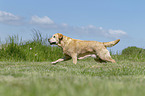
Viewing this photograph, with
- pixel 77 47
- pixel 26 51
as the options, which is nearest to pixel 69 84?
pixel 77 47

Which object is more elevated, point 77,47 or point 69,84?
point 77,47

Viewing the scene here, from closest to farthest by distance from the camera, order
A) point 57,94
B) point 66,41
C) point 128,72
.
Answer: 1. point 57,94
2. point 128,72
3. point 66,41

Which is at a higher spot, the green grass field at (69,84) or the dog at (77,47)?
the dog at (77,47)

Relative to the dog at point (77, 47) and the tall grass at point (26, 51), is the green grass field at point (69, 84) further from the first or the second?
the tall grass at point (26, 51)

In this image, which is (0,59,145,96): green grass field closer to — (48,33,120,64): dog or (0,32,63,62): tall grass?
(48,33,120,64): dog

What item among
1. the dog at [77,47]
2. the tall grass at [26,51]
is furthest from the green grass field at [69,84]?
the tall grass at [26,51]

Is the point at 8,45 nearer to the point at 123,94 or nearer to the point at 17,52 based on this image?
the point at 17,52

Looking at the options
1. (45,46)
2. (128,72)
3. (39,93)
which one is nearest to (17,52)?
(45,46)

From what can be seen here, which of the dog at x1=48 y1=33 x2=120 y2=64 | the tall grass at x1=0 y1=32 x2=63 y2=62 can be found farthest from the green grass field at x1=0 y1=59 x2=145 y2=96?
the tall grass at x1=0 y1=32 x2=63 y2=62

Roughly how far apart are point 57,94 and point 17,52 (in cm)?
1114

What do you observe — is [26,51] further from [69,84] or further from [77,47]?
[69,84]

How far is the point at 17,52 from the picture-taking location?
12.7m

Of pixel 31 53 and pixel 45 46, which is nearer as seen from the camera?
pixel 31 53

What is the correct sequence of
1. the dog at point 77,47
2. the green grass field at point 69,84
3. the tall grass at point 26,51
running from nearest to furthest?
the green grass field at point 69,84, the dog at point 77,47, the tall grass at point 26,51
